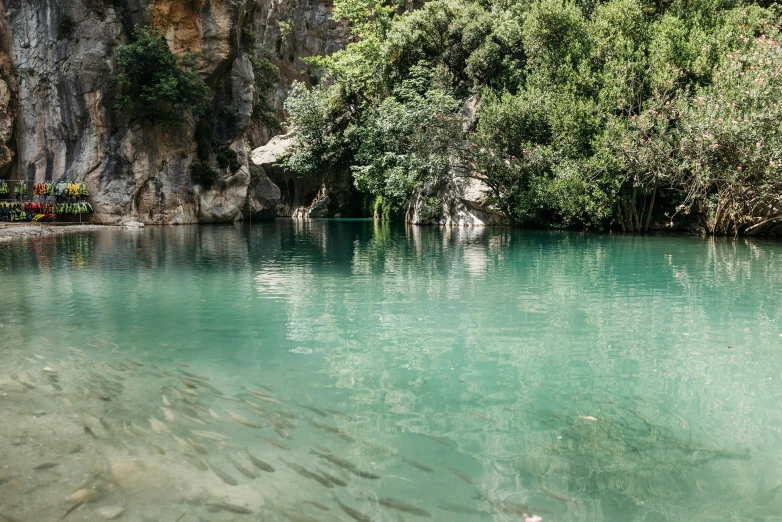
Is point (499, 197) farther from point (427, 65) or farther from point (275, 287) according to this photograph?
point (275, 287)

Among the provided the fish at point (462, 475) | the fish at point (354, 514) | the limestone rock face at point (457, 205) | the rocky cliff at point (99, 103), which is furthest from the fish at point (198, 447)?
the rocky cliff at point (99, 103)

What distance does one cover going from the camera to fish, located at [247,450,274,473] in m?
3.41

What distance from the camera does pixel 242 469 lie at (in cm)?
342

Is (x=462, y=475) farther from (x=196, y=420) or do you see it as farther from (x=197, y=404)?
A: (x=197, y=404)

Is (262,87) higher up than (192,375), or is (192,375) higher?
(262,87)

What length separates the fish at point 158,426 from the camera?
396 centimetres

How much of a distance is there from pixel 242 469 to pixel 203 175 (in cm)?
3639

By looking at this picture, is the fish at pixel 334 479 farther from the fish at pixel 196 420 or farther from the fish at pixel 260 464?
the fish at pixel 196 420

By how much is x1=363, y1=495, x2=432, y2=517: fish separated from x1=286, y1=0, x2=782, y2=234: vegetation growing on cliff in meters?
19.2

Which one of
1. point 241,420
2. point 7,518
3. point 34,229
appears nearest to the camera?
point 7,518

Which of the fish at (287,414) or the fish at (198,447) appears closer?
the fish at (198,447)

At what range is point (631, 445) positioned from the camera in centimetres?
377

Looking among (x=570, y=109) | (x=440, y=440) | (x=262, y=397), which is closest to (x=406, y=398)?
(x=440, y=440)

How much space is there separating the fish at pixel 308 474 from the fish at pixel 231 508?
1.39ft
